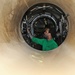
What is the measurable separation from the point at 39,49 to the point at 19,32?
0.10 metres

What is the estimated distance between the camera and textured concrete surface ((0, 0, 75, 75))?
1.06 meters

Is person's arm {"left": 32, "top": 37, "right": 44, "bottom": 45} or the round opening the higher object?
the round opening

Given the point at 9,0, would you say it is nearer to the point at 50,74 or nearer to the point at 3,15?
the point at 3,15

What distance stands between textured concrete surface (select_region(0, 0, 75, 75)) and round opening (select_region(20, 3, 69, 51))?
0.7 inches

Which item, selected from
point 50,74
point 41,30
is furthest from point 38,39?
point 50,74

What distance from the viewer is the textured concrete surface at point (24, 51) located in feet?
3.47

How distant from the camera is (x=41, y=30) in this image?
1054 mm

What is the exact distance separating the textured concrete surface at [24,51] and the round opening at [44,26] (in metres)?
0.02

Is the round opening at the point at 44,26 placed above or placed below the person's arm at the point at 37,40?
above

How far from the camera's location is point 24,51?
1.09 meters

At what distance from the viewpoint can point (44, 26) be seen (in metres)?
1.05

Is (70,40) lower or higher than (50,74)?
higher

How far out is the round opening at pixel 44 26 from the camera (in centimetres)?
106

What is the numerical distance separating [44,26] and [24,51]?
13 cm
